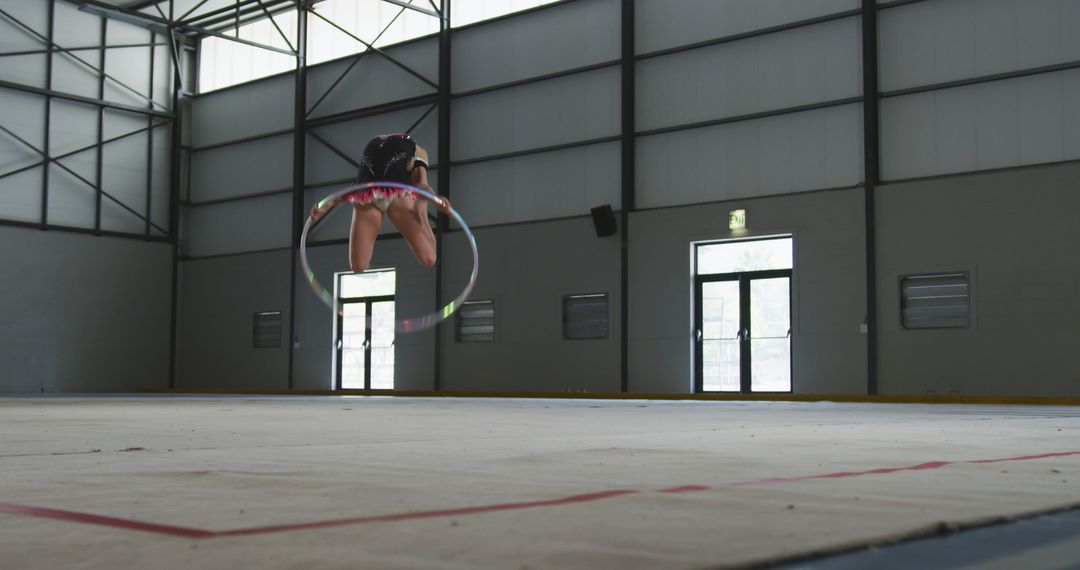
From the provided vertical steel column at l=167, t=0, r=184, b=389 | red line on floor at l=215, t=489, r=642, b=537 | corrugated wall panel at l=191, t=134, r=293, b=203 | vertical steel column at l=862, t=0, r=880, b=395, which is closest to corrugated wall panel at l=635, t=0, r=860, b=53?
vertical steel column at l=862, t=0, r=880, b=395

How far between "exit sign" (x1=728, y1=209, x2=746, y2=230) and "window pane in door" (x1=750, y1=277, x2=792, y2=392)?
3.71ft

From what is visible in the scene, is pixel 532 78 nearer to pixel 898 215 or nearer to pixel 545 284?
pixel 545 284

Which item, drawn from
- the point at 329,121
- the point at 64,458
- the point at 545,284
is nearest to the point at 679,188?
the point at 545,284

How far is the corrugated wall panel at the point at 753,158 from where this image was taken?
68.8ft

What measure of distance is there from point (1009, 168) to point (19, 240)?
2308 centimetres

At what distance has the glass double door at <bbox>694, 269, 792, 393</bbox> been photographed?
21484 mm

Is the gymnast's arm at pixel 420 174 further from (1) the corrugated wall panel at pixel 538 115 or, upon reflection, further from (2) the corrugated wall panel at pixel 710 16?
(1) the corrugated wall panel at pixel 538 115

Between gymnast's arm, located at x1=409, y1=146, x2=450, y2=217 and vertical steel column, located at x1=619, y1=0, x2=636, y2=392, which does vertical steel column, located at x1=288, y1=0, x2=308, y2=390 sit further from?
gymnast's arm, located at x1=409, y1=146, x2=450, y2=217

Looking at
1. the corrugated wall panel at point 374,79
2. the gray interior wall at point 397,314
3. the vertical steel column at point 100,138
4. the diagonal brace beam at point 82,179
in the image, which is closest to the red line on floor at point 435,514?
the gray interior wall at point 397,314

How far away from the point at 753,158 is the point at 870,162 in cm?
244

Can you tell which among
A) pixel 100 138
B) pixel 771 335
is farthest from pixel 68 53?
pixel 771 335

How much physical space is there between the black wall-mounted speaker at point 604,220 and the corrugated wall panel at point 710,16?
3.47 meters

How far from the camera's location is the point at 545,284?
24641mm

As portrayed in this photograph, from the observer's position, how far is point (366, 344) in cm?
2792
